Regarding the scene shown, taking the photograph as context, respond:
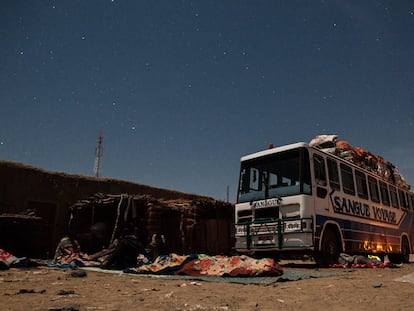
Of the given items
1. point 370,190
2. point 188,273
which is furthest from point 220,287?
point 370,190

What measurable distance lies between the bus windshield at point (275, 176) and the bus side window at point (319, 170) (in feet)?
0.97

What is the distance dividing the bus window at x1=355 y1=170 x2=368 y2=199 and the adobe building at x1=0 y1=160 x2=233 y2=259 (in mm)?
5731

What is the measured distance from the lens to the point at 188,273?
692cm

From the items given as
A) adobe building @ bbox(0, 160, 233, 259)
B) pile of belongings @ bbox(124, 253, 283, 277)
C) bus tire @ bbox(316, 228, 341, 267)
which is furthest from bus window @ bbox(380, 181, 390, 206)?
pile of belongings @ bbox(124, 253, 283, 277)

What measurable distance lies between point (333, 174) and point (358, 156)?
2668 mm

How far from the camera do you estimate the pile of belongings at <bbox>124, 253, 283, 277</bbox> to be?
6359 millimetres

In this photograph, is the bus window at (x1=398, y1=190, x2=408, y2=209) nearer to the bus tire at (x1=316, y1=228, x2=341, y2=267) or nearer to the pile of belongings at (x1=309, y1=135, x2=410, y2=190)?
the pile of belongings at (x1=309, y1=135, x2=410, y2=190)

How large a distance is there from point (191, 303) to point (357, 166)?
28.1ft

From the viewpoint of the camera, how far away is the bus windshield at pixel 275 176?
8727mm

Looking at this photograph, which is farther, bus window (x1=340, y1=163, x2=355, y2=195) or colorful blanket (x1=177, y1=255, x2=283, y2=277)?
bus window (x1=340, y1=163, x2=355, y2=195)

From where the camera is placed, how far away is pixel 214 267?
6.77 metres

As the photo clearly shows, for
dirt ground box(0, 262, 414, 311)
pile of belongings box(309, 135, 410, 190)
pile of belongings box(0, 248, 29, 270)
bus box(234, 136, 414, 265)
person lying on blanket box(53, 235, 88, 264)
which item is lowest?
dirt ground box(0, 262, 414, 311)

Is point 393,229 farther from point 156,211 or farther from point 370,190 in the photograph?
point 156,211

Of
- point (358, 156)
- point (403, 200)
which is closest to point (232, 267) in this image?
point (358, 156)
